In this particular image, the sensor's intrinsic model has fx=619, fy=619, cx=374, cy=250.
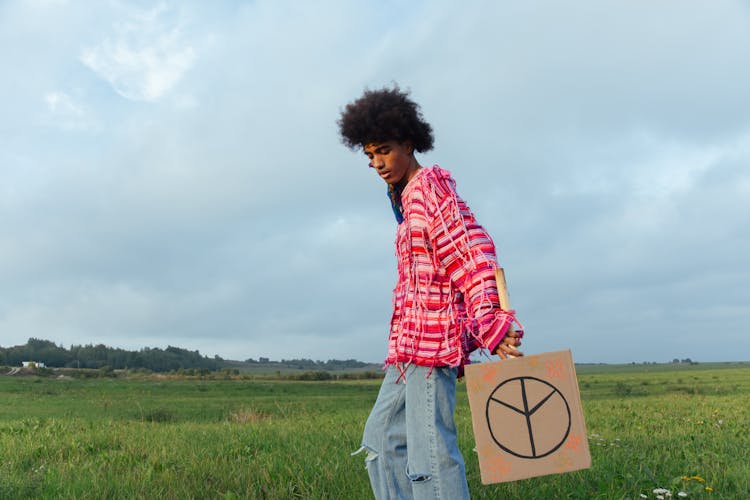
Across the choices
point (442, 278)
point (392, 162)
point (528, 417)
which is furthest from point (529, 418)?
point (392, 162)

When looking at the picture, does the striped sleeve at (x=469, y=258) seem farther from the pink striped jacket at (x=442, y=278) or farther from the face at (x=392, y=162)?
the face at (x=392, y=162)

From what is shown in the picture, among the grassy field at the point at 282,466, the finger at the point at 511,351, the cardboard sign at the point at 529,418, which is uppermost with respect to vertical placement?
the finger at the point at 511,351

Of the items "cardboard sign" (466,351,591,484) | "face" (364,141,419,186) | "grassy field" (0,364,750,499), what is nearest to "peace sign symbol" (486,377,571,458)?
"cardboard sign" (466,351,591,484)

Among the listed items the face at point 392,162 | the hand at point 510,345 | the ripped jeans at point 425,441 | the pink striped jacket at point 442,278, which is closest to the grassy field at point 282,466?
the ripped jeans at point 425,441

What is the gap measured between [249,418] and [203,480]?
22.3 feet

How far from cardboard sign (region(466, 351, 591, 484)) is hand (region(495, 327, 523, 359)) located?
0.14ft

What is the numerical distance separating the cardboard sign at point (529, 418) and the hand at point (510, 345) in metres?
0.04

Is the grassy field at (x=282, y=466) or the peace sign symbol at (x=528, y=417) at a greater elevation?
the peace sign symbol at (x=528, y=417)

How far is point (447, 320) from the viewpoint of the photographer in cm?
262

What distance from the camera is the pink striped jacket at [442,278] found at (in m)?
2.49

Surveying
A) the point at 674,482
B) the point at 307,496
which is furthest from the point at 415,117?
the point at 674,482

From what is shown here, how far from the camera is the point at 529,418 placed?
2523mm

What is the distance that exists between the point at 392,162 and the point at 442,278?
603 millimetres

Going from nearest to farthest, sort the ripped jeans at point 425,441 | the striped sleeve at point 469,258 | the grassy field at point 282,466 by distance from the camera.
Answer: the striped sleeve at point 469,258, the ripped jeans at point 425,441, the grassy field at point 282,466
